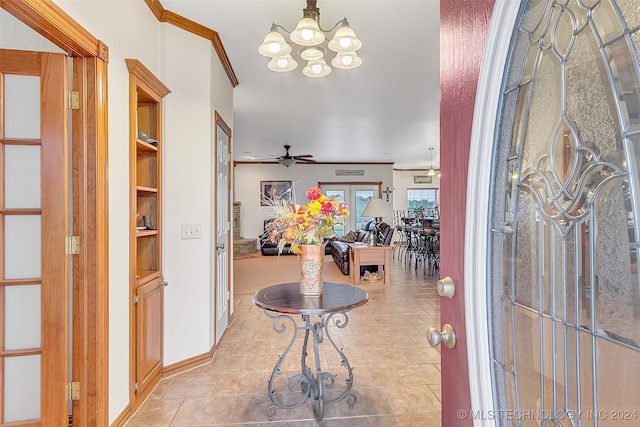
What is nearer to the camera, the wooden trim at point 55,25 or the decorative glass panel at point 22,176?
the wooden trim at point 55,25

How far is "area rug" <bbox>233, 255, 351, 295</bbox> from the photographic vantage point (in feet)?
18.4

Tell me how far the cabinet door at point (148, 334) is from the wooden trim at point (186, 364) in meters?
0.08

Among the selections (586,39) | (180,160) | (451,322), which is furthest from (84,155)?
(586,39)

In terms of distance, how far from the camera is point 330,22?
2619 mm

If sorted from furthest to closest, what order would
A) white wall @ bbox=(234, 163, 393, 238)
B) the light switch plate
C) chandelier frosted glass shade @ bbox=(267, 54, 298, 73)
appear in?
white wall @ bbox=(234, 163, 393, 238) < the light switch plate < chandelier frosted glass shade @ bbox=(267, 54, 298, 73)

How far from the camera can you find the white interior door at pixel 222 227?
3047 mm

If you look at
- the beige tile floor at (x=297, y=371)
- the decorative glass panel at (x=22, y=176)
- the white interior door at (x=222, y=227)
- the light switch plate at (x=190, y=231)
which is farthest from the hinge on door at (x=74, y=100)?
the beige tile floor at (x=297, y=371)

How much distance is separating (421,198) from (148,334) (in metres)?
11.1

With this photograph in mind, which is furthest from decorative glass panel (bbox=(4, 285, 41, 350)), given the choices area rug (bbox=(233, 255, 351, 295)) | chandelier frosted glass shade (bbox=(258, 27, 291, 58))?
area rug (bbox=(233, 255, 351, 295))

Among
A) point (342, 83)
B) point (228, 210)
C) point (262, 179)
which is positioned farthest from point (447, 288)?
point (262, 179)

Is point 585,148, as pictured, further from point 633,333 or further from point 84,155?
point 84,155

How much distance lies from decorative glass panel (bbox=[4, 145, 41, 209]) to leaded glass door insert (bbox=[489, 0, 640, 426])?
6.99 feet

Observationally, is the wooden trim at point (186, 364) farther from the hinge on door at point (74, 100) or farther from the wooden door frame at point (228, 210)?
the hinge on door at point (74, 100)

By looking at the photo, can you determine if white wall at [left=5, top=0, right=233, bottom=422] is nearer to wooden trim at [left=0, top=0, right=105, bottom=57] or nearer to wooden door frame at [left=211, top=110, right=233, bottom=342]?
wooden door frame at [left=211, top=110, right=233, bottom=342]
